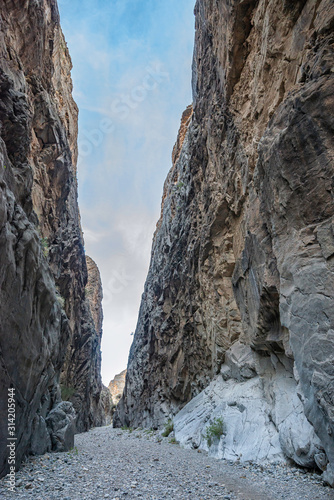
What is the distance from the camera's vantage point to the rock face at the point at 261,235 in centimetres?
575

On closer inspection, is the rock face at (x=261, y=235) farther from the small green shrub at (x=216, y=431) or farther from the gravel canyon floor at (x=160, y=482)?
the gravel canyon floor at (x=160, y=482)

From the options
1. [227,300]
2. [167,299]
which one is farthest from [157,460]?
[167,299]

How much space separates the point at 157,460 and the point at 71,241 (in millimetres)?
19845

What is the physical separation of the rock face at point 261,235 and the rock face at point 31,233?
592 centimetres

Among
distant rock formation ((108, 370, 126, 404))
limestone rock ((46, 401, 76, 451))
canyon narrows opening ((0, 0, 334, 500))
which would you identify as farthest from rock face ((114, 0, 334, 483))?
distant rock formation ((108, 370, 126, 404))

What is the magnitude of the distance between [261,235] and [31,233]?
262 inches

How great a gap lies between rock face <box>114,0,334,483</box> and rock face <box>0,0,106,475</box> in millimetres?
5925

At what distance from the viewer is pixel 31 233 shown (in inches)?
266

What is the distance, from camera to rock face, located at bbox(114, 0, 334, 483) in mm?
5746

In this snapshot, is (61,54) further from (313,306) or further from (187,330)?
(313,306)

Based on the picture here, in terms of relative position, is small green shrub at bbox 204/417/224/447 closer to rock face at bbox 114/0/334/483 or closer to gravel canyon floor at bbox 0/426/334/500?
rock face at bbox 114/0/334/483

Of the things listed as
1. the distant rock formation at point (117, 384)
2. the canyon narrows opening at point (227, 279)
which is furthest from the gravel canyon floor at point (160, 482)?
the distant rock formation at point (117, 384)

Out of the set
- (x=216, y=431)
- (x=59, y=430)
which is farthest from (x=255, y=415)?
(x=59, y=430)

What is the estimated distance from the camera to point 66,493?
4523 millimetres
